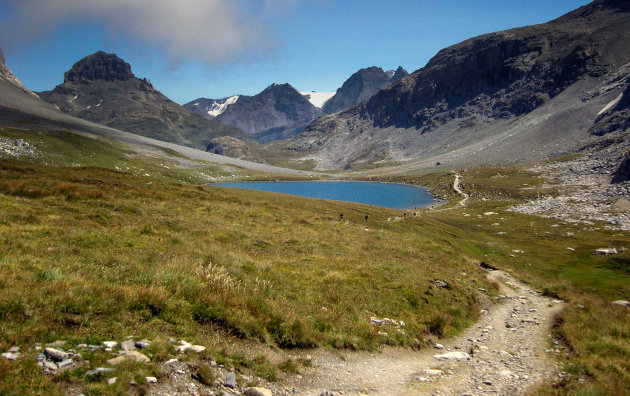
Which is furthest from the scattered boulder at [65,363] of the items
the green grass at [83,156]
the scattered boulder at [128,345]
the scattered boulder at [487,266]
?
the green grass at [83,156]

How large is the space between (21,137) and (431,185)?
183672 mm

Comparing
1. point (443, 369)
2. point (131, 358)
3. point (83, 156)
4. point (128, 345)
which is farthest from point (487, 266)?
point (83, 156)

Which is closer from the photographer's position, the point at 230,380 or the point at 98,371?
the point at 98,371

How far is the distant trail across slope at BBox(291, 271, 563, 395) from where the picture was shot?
1073cm

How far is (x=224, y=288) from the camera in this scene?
12.7 metres

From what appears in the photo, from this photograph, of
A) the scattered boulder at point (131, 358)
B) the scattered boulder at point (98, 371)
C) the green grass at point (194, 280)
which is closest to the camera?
the scattered boulder at point (98, 371)

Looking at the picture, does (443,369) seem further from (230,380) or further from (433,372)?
(230,380)

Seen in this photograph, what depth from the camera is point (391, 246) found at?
102 feet

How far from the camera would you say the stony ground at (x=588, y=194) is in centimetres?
7831

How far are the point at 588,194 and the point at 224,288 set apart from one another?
11813cm

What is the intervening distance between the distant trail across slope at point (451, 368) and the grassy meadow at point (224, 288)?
67 centimetres

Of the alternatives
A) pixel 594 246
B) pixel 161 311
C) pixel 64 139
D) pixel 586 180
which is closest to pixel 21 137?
pixel 64 139

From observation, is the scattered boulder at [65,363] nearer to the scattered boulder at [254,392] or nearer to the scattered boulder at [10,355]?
the scattered boulder at [10,355]

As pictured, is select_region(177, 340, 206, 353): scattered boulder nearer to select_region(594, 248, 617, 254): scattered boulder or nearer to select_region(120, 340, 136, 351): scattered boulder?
select_region(120, 340, 136, 351): scattered boulder
